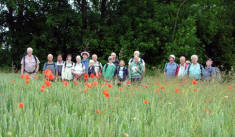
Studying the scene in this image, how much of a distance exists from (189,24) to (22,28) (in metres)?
11.6

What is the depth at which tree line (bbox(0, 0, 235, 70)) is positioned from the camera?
1712cm

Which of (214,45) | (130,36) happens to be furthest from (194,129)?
(214,45)

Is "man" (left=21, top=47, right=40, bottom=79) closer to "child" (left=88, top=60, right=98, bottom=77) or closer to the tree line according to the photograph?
"child" (left=88, top=60, right=98, bottom=77)

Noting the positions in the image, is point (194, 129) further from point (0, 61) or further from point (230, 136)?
point (0, 61)

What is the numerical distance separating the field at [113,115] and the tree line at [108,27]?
457 inches

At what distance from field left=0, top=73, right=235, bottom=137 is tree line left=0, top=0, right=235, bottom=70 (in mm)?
11605

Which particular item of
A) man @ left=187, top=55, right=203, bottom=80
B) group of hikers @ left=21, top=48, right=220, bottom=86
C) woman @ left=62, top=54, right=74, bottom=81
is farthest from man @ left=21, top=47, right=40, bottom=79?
man @ left=187, top=55, right=203, bottom=80

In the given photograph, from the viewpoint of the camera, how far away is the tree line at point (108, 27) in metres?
17.1

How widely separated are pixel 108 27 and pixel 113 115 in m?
15.3

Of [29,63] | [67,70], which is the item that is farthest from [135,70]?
[29,63]

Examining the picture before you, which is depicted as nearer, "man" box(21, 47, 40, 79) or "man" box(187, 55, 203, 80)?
"man" box(187, 55, 203, 80)

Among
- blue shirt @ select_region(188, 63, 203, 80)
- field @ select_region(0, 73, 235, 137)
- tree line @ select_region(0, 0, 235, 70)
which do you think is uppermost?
tree line @ select_region(0, 0, 235, 70)

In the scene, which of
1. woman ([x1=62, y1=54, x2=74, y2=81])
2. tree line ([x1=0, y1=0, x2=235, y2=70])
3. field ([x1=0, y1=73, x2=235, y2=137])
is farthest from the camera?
tree line ([x1=0, y1=0, x2=235, y2=70])

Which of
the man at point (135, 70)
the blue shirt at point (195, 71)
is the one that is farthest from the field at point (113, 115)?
the blue shirt at point (195, 71)
